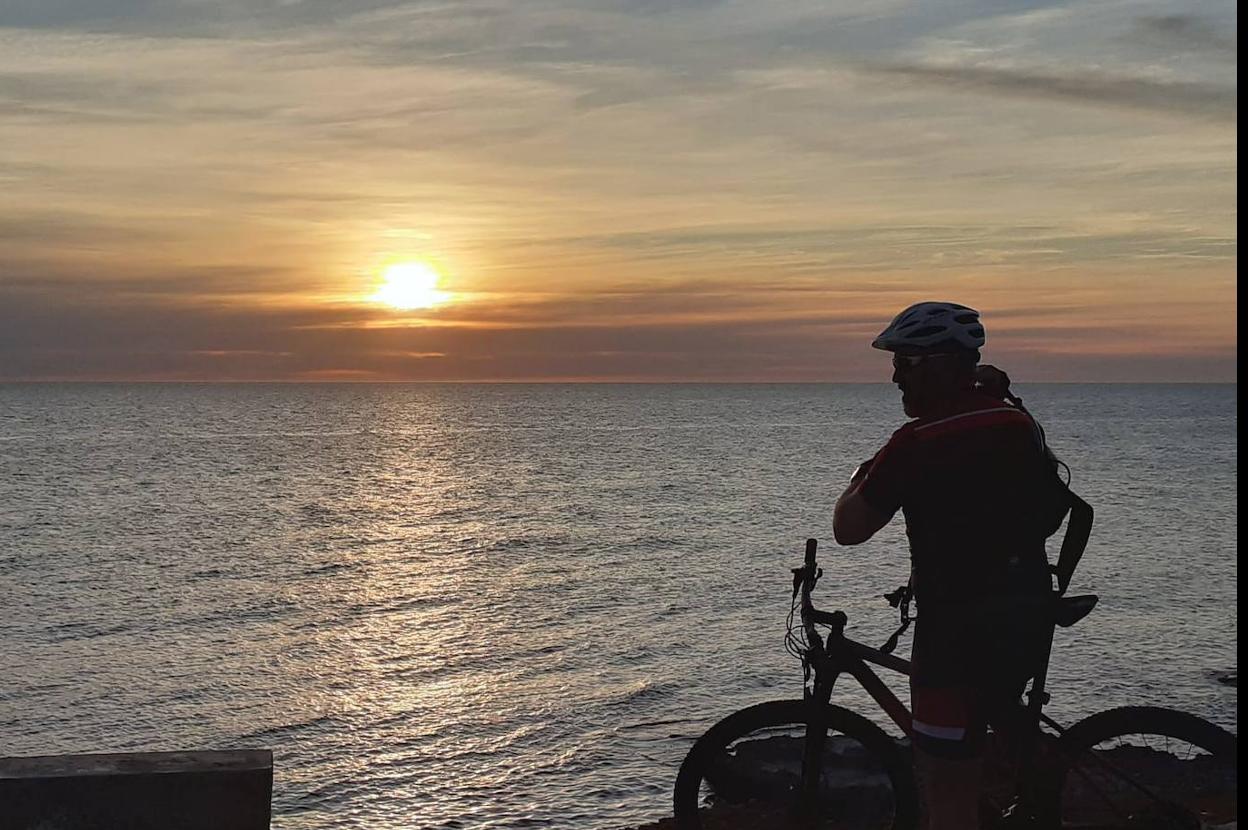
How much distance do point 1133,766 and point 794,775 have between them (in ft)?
4.77

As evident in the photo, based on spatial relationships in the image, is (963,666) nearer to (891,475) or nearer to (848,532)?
(848,532)

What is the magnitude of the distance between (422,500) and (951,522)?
2154 inches

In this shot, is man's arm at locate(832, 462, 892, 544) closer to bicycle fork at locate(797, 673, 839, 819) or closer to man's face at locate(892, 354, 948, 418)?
man's face at locate(892, 354, 948, 418)

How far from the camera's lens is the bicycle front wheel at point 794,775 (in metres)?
5.52

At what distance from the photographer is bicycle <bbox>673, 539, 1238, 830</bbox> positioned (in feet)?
17.2

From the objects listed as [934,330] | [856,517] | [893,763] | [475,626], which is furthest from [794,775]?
[475,626]

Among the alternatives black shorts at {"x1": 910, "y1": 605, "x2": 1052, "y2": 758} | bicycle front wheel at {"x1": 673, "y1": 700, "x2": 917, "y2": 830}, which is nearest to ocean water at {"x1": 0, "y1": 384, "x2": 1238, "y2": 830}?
bicycle front wheel at {"x1": 673, "y1": 700, "x2": 917, "y2": 830}

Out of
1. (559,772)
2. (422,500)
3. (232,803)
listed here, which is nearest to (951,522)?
(232,803)

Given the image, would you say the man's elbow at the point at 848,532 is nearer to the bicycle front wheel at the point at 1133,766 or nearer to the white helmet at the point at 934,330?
the white helmet at the point at 934,330

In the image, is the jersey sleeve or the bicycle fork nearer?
the jersey sleeve

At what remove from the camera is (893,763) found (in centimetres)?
552

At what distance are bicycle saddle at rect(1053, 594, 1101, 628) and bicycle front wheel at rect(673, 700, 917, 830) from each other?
3.21 feet

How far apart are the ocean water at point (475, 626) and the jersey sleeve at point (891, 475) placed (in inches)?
277

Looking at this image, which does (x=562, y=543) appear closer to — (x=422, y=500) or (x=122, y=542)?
(x=122, y=542)
